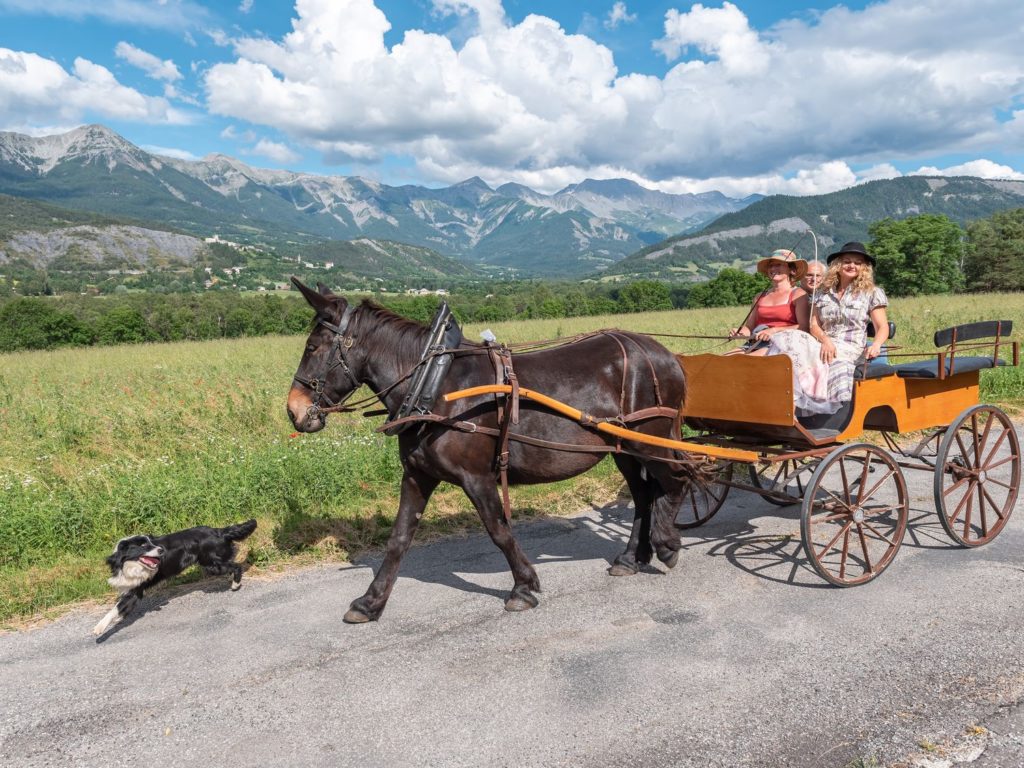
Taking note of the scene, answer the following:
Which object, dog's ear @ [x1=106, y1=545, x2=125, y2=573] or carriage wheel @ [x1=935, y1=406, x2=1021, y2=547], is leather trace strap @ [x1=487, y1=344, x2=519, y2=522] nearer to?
dog's ear @ [x1=106, y1=545, x2=125, y2=573]

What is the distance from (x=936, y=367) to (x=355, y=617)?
554 cm

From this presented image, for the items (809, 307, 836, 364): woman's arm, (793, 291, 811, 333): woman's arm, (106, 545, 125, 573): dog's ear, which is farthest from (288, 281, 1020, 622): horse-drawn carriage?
(106, 545, 125, 573): dog's ear

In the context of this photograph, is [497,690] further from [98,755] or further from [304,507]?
[304,507]

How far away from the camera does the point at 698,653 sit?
3.94m

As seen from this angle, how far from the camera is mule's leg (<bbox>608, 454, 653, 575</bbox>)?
530 cm

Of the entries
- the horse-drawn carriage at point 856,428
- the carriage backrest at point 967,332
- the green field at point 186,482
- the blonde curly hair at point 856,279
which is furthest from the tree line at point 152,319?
the carriage backrest at point 967,332

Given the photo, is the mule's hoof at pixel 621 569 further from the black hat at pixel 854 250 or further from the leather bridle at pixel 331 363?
the black hat at pixel 854 250

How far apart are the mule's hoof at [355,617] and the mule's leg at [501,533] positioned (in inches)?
41.5

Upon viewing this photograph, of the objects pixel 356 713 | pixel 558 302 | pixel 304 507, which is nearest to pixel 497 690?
pixel 356 713

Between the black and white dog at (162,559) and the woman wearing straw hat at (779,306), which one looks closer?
the black and white dog at (162,559)

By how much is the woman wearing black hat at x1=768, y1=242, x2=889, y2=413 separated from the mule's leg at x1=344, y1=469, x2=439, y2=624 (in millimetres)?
3335

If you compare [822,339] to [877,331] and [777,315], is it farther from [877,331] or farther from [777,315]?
[777,315]

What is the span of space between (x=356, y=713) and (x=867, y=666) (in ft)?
10.1

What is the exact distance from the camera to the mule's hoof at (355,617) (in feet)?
14.7
